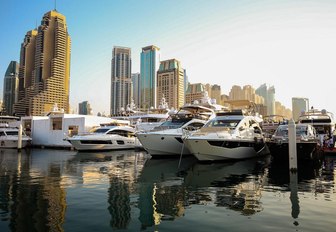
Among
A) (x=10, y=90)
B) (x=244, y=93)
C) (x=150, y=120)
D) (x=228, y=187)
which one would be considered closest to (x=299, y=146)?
(x=228, y=187)

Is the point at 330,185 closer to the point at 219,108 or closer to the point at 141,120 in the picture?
the point at 219,108

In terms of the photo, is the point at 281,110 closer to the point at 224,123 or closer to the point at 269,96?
the point at 269,96

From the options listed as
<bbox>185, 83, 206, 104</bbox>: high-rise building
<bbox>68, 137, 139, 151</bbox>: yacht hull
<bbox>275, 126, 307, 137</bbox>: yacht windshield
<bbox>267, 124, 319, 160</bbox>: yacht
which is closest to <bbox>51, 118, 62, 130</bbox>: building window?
<bbox>68, 137, 139, 151</bbox>: yacht hull

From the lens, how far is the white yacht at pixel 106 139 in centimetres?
3262

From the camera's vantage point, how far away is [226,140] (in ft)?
62.6

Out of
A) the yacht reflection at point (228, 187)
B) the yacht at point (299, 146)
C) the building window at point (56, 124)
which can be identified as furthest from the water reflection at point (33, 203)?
the building window at point (56, 124)

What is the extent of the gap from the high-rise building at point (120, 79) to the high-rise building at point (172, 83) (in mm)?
23108

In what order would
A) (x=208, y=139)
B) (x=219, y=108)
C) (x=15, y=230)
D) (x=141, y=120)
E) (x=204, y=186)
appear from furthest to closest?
1. (x=141, y=120)
2. (x=219, y=108)
3. (x=208, y=139)
4. (x=204, y=186)
5. (x=15, y=230)

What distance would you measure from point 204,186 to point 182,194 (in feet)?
6.30

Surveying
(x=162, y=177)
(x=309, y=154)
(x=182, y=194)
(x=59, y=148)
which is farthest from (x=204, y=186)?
(x=59, y=148)

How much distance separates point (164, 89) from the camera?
118938 mm

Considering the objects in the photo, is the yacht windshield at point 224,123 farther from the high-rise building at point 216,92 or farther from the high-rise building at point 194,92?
the high-rise building at point 216,92

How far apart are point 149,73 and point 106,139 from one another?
358 ft

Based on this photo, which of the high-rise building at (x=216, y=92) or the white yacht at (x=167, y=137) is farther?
the high-rise building at (x=216, y=92)
